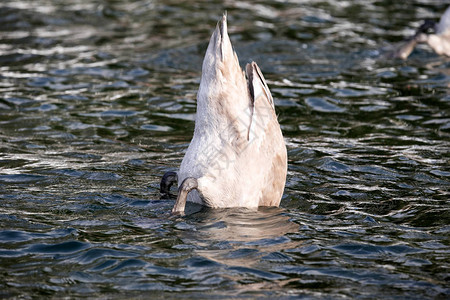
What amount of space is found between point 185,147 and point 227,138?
2578 mm

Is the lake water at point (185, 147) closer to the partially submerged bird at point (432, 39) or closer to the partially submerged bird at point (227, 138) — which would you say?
the partially submerged bird at point (227, 138)

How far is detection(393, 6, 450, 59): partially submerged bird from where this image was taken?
1297cm

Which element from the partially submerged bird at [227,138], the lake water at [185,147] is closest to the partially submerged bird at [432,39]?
the lake water at [185,147]

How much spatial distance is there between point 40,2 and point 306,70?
7.50 metres

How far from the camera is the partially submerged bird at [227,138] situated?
6.27m

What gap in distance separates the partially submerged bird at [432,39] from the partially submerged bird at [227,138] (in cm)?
717

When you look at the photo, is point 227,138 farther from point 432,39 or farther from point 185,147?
point 432,39

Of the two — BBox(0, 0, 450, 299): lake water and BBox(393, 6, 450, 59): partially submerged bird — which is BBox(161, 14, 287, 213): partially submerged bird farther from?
BBox(393, 6, 450, 59): partially submerged bird

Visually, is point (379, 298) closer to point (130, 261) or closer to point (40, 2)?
point (130, 261)

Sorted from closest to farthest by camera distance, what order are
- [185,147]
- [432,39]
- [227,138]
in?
[227,138] < [185,147] < [432,39]

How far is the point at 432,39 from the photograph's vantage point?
1314cm

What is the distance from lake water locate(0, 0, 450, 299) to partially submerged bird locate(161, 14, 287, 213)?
8.8 inches

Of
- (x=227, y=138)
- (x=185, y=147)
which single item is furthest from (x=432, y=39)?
(x=227, y=138)

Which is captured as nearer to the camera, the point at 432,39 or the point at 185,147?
the point at 185,147
